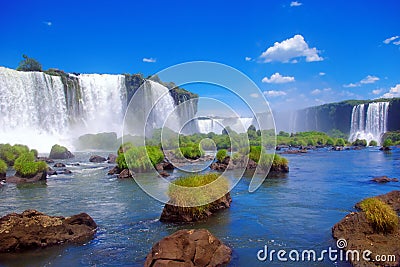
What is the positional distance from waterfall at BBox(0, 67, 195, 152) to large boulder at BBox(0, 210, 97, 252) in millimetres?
36798

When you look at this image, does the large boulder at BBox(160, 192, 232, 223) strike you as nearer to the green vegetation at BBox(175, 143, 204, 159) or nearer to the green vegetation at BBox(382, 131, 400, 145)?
the green vegetation at BBox(175, 143, 204, 159)

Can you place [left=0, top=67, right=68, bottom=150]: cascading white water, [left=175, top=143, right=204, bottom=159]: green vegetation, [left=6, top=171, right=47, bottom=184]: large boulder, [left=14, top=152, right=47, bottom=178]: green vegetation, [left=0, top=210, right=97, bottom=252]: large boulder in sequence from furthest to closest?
[left=0, top=67, right=68, bottom=150]: cascading white water → [left=175, top=143, right=204, bottom=159]: green vegetation → [left=14, top=152, right=47, bottom=178]: green vegetation → [left=6, top=171, right=47, bottom=184]: large boulder → [left=0, top=210, right=97, bottom=252]: large boulder

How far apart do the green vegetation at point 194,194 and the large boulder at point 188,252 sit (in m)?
4.50

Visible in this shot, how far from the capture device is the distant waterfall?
98.9 metres

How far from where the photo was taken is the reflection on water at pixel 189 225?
10992mm

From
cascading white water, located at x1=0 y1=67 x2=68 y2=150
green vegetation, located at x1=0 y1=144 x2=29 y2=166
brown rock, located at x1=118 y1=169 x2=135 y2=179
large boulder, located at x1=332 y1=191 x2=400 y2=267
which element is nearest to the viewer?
large boulder, located at x1=332 y1=191 x2=400 y2=267

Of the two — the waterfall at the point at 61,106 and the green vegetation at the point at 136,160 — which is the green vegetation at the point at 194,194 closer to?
the green vegetation at the point at 136,160

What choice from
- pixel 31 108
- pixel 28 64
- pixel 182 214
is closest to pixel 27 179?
pixel 182 214

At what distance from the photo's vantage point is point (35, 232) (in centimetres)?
1175

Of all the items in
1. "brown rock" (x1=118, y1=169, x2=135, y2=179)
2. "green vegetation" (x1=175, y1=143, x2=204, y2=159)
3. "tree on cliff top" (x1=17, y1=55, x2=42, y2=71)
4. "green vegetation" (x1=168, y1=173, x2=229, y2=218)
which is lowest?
"brown rock" (x1=118, y1=169, x2=135, y2=179)

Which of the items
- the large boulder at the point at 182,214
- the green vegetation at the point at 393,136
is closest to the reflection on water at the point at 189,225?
the large boulder at the point at 182,214

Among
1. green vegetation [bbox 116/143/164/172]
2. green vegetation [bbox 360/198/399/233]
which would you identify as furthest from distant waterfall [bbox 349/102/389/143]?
green vegetation [bbox 360/198/399/233]

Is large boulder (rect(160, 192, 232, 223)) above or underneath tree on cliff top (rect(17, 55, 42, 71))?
underneath

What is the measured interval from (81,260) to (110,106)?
7625 cm
